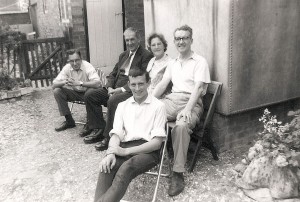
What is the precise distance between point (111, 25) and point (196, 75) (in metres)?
5.16

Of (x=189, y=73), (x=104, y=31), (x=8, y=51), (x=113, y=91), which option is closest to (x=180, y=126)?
(x=189, y=73)

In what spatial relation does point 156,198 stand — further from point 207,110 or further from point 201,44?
point 201,44

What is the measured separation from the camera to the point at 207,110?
14.2ft

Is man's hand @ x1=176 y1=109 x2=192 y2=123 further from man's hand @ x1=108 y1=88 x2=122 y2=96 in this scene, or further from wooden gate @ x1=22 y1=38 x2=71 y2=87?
wooden gate @ x1=22 y1=38 x2=71 y2=87

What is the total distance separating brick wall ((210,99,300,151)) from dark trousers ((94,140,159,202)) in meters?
1.32

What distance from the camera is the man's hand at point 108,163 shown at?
2.98 m

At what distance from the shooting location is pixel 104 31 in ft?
27.9

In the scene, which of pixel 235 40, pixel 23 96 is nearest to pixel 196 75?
pixel 235 40

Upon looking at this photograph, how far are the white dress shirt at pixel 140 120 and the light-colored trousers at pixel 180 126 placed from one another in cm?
31

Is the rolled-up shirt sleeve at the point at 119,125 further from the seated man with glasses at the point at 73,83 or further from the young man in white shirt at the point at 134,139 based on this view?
the seated man with glasses at the point at 73,83

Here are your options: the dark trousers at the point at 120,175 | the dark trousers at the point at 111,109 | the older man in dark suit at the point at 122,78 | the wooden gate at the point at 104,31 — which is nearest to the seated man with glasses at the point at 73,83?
the older man in dark suit at the point at 122,78

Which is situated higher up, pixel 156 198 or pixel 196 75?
pixel 196 75

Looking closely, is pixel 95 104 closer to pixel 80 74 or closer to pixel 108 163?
pixel 80 74

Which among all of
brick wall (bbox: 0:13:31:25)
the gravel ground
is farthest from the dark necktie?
brick wall (bbox: 0:13:31:25)
